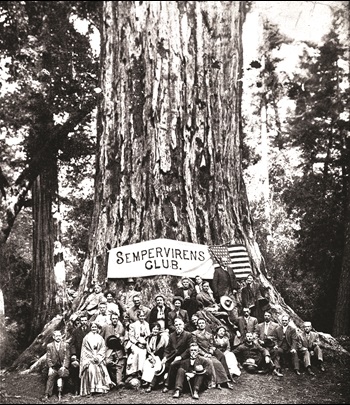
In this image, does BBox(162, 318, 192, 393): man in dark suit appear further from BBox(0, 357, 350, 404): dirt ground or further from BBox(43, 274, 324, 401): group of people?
BBox(0, 357, 350, 404): dirt ground

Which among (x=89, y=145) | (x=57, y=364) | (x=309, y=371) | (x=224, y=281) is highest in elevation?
(x=89, y=145)

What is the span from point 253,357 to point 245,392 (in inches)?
33.2

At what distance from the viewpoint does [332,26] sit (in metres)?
13.8

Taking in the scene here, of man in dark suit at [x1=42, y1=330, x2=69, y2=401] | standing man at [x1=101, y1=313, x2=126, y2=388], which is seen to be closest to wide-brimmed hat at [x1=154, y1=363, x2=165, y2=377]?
standing man at [x1=101, y1=313, x2=126, y2=388]

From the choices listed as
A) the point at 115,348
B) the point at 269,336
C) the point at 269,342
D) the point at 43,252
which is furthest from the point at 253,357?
the point at 43,252

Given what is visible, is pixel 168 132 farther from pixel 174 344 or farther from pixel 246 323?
pixel 174 344

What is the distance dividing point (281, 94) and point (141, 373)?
14.5 meters

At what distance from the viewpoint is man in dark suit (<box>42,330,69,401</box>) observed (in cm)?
696

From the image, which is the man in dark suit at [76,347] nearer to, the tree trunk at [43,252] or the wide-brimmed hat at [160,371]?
the wide-brimmed hat at [160,371]

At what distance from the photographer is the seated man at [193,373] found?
6590 mm

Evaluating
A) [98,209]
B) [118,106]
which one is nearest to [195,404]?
[98,209]

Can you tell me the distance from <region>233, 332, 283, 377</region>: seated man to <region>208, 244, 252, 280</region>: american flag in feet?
3.80

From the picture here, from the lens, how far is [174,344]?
709 cm

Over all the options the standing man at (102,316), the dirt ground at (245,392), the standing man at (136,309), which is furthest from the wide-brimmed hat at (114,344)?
the dirt ground at (245,392)
